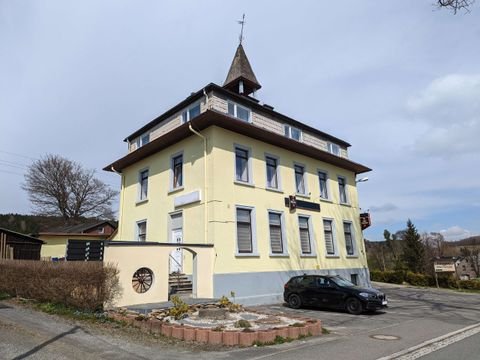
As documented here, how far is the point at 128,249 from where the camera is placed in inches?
440

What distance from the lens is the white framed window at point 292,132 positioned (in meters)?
20.2

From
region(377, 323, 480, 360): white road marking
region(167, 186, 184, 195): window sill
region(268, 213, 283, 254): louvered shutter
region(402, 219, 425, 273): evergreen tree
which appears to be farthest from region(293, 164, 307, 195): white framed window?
region(402, 219, 425, 273): evergreen tree

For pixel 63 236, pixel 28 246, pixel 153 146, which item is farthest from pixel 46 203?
pixel 153 146

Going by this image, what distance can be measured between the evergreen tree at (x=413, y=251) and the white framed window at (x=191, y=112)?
119ft

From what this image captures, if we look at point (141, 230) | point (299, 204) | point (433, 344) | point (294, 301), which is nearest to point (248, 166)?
point (299, 204)

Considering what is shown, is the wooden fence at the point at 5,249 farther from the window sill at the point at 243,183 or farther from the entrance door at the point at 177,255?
the window sill at the point at 243,183

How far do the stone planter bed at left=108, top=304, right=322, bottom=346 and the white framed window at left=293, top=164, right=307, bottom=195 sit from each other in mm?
10131

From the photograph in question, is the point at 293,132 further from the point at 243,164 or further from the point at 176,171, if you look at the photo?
the point at 176,171

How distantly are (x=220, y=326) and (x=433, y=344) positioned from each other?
15.9 ft

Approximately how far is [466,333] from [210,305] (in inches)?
282

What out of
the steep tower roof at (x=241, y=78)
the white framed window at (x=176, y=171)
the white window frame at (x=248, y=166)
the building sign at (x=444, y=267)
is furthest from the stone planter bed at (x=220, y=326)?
the building sign at (x=444, y=267)

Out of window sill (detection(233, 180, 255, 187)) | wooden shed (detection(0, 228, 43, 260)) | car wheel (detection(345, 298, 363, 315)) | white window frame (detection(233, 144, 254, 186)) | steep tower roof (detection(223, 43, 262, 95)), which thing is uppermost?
steep tower roof (detection(223, 43, 262, 95))

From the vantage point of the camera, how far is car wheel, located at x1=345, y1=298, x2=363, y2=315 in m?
12.6

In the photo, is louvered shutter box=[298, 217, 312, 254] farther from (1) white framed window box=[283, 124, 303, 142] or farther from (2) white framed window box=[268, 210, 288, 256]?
(1) white framed window box=[283, 124, 303, 142]
